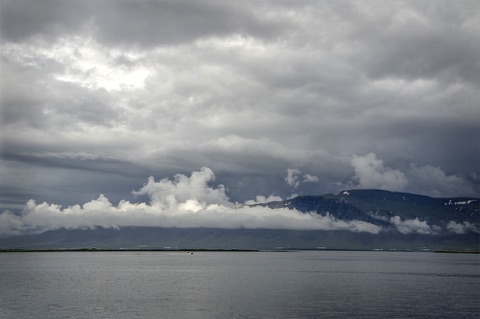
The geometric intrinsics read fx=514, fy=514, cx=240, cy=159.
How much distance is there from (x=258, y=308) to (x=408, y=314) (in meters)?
26.8

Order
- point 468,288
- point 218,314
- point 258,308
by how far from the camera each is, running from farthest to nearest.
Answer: point 468,288 → point 258,308 → point 218,314

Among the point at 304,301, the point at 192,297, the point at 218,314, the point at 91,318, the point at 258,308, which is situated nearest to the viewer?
the point at 91,318

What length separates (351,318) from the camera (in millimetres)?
84750

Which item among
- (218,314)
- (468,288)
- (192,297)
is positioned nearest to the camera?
(218,314)

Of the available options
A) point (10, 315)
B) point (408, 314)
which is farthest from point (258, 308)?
point (10, 315)

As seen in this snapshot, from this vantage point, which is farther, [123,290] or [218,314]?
[123,290]

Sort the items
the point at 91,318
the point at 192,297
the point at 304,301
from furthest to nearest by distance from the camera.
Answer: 1. the point at 192,297
2. the point at 304,301
3. the point at 91,318

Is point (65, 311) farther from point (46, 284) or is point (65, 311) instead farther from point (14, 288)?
point (46, 284)

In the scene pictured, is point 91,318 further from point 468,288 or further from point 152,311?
point 468,288

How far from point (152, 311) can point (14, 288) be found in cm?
5717

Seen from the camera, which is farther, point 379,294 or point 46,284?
point 46,284

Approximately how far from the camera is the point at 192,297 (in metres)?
116

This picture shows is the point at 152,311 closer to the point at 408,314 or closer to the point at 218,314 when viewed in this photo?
→ the point at 218,314

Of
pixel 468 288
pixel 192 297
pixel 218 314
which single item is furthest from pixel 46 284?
pixel 468 288
